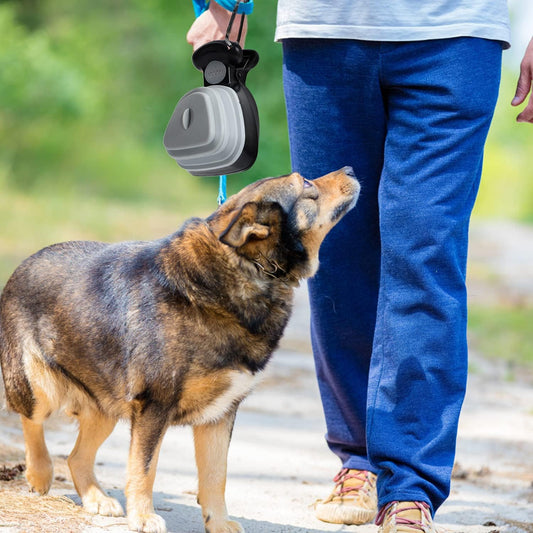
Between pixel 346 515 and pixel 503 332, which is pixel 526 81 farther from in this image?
pixel 503 332

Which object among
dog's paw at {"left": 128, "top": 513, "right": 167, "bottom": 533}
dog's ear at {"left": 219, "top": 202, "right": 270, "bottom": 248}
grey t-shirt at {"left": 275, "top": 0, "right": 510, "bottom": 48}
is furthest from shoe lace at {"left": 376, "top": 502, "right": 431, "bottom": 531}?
grey t-shirt at {"left": 275, "top": 0, "right": 510, "bottom": 48}

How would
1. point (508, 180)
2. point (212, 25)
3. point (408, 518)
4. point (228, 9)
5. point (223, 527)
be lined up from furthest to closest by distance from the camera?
point (508, 180) → point (212, 25) → point (228, 9) → point (223, 527) → point (408, 518)

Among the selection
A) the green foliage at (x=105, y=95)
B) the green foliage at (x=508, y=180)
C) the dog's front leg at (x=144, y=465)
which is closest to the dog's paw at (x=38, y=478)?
the dog's front leg at (x=144, y=465)

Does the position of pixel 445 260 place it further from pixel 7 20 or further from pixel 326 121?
pixel 7 20

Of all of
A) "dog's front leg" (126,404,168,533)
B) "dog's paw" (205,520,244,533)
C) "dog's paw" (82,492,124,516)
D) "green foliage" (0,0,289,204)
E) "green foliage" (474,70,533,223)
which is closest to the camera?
"dog's front leg" (126,404,168,533)

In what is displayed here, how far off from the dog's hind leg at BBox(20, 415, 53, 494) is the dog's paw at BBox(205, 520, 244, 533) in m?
0.73

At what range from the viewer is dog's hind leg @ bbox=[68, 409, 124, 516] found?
3.42m

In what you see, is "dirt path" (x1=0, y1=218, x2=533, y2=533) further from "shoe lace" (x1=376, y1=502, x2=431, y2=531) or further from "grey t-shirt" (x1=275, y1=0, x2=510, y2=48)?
"grey t-shirt" (x1=275, y1=0, x2=510, y2=48)

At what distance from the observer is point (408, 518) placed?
2.95 meters

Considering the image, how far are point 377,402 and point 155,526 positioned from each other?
0.89 meters

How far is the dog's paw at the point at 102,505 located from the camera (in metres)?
3.39

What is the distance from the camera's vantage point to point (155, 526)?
10.2 feet

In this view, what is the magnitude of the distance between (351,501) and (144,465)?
87 cm

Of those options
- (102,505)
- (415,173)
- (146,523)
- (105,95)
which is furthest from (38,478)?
(105,95)
